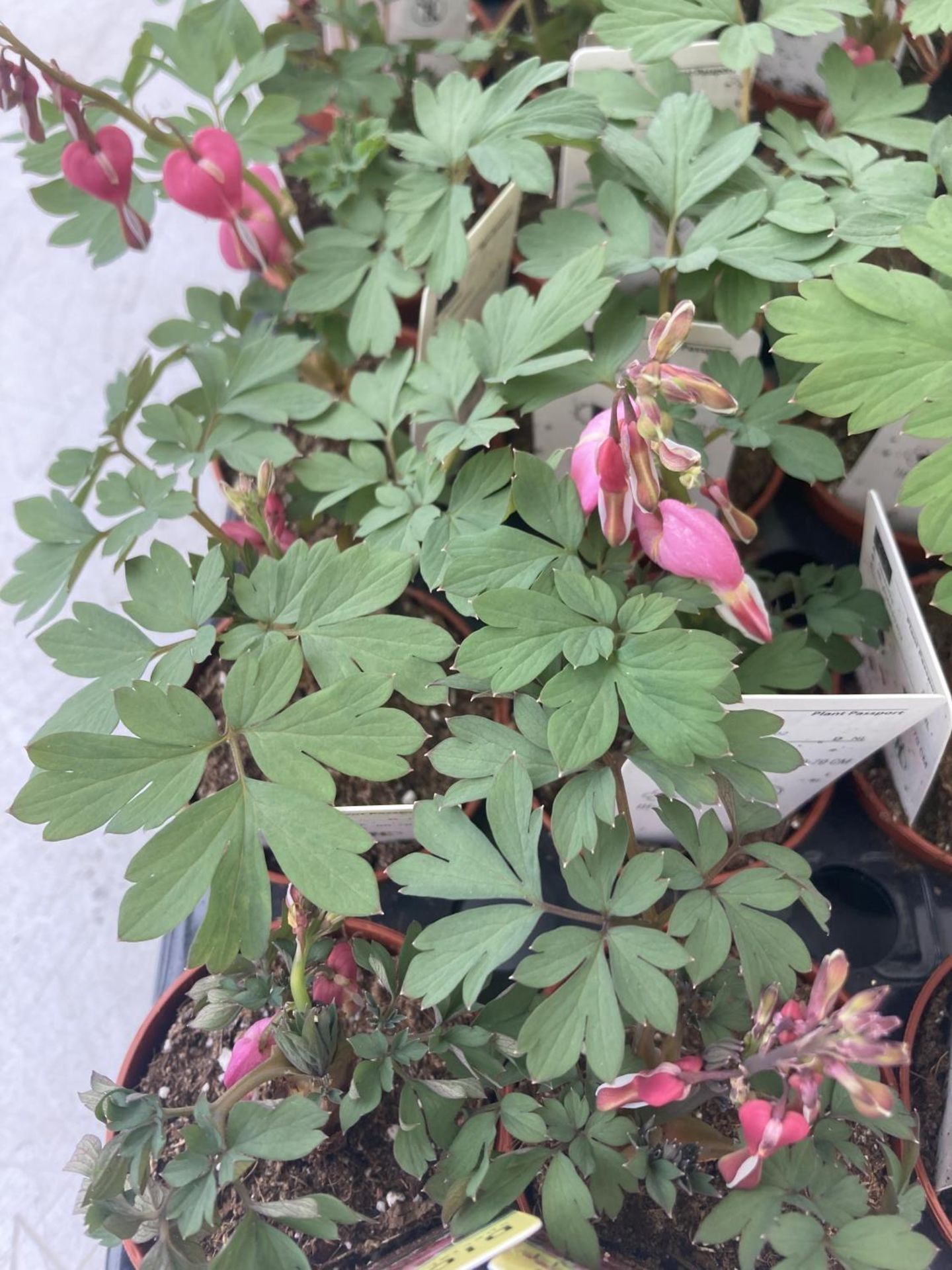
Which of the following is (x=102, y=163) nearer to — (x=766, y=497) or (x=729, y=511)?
(x=729, y=511)

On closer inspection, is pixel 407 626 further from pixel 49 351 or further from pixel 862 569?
pixel 49 351

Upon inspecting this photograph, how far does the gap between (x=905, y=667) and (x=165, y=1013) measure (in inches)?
29.6

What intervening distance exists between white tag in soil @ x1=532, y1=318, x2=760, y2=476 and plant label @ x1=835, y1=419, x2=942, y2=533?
0.16m

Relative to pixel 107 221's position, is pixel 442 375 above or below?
below

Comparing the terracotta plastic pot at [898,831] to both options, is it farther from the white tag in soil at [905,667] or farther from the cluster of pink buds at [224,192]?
the cluster of pink buds at [224,192]

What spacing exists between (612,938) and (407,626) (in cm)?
28

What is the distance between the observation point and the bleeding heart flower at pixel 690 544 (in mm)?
691

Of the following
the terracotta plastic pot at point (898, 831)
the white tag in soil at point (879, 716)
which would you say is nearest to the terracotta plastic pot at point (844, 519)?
the white tag in soil at point (879, 716)

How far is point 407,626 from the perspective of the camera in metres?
0.76

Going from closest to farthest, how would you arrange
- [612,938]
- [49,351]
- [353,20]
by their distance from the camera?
[612,938] < [353,20] < [49,351]

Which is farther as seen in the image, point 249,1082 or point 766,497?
point 766,497

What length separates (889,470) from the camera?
1062 mm

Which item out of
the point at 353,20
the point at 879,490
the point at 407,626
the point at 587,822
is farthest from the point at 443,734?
the point at 353,20

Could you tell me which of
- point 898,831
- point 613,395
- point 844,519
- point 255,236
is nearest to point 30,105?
point 255,236
